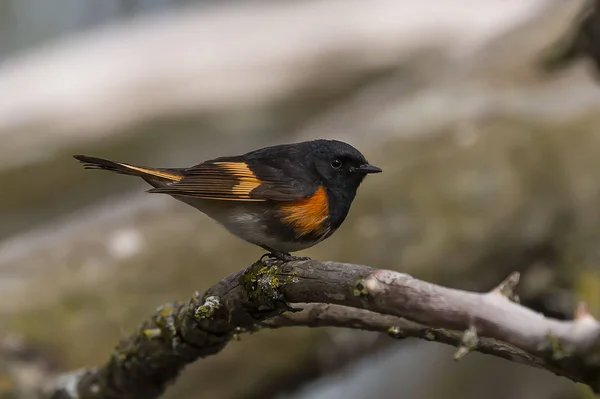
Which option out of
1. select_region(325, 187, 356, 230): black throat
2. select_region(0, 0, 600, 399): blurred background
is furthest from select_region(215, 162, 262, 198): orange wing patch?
select_region(0, 0, 600, 399): blurred background

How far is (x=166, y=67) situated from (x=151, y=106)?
2.62 ft

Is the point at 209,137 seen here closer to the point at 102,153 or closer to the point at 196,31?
the point at 102,153

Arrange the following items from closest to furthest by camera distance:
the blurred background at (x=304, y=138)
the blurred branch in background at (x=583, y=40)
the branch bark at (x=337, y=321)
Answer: the branch bark at (x=337, y=321) < the blurred background at (x=304, y=138) < the blurred branch in background at (x=583, y=40)

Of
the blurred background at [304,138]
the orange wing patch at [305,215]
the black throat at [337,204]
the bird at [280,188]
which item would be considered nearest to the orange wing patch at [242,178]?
the bird at [280,188]

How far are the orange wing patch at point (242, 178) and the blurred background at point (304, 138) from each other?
2039 mm

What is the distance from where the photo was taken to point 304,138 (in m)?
6.42

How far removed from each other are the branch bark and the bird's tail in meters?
0.42

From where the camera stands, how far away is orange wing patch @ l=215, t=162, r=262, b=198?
261 cm

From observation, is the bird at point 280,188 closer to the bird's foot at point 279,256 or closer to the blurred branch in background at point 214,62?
the bird's foot at point 279,256

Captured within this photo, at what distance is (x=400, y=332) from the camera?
234 centimetres

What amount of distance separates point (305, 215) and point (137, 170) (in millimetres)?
580

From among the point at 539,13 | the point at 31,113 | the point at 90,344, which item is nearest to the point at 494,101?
the point at 539,13

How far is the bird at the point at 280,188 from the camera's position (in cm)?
259

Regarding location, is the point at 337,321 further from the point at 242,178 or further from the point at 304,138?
the point at 304,138
